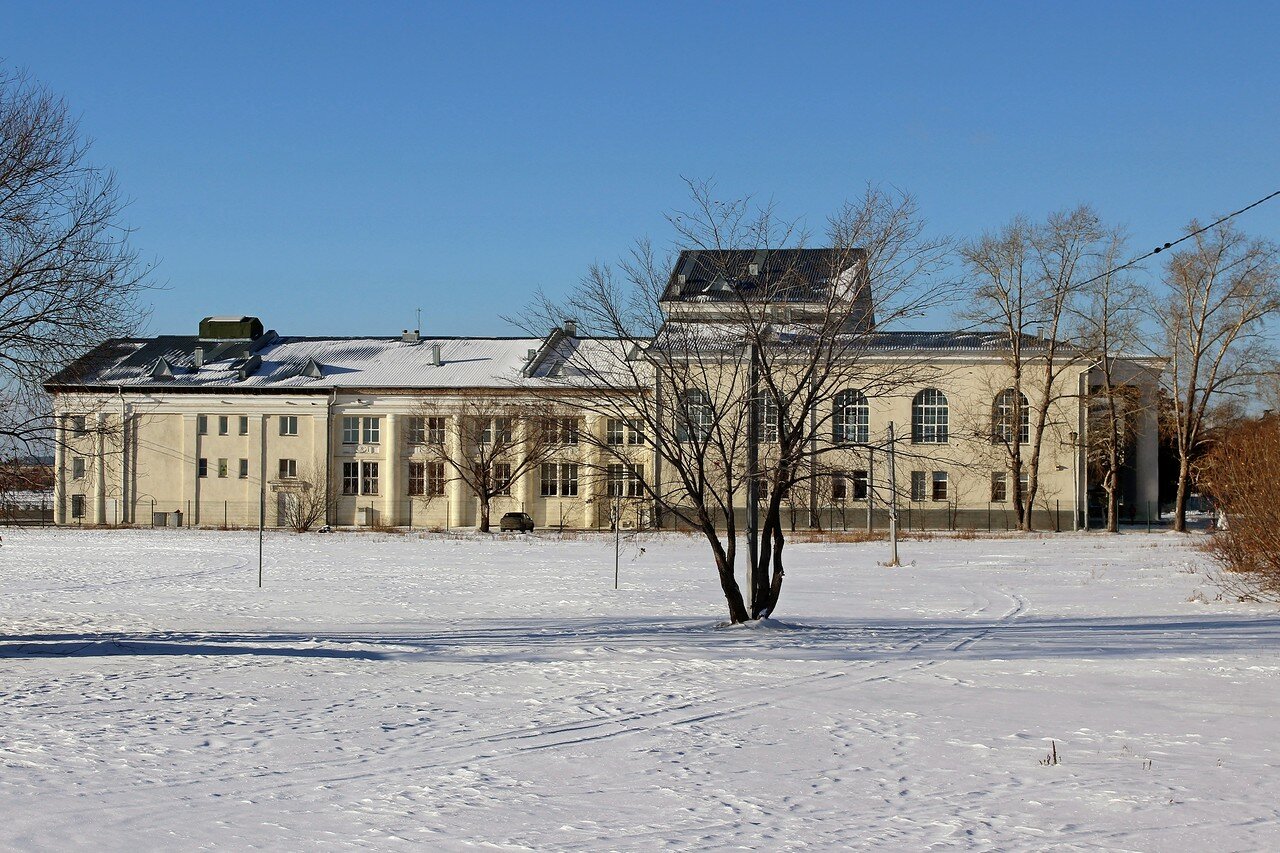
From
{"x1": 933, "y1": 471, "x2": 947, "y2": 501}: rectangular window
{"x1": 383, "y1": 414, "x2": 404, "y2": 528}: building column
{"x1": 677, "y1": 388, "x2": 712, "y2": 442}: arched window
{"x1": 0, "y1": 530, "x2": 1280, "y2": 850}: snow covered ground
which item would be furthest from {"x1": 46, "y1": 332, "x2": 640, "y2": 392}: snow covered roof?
{"x1": 677, "y1": 388, "x2": 712, "y2": 442}: arched window


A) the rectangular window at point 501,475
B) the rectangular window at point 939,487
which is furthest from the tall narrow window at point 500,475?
the rectangular window at point 939,487

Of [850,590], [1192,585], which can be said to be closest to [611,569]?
[850,590]

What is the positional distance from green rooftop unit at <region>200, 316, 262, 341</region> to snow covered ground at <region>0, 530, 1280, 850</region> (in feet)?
200

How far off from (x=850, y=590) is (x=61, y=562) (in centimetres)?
2457

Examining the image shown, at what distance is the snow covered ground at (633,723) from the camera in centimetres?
856

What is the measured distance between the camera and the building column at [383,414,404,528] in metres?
76.3

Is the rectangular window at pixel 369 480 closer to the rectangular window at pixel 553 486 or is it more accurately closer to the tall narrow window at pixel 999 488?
the rectangular window at pixel 553 486

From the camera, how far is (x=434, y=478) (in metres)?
76.0

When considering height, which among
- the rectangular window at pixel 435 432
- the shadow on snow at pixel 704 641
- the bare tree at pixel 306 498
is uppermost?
the rectangular window at pixel 435 432

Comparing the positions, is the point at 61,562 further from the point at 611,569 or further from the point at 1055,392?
the point at 1055,392

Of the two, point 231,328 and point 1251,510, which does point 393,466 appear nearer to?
point 231,328

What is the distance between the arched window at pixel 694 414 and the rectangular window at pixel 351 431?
195 feet

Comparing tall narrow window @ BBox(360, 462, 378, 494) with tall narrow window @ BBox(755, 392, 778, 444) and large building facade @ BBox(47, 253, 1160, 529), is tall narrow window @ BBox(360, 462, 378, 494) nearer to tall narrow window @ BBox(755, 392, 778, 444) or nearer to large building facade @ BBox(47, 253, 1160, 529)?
large building facade @ BBox(47, 253, 1160, 529)

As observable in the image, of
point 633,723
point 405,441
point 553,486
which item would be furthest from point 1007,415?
point 633,723
